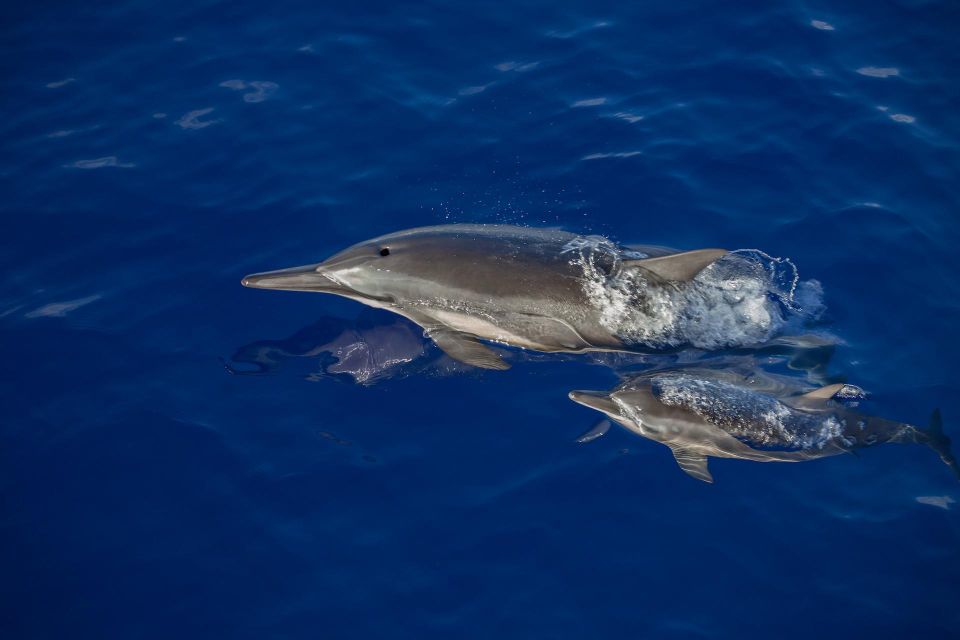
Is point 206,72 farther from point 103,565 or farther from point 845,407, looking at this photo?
point 845,407

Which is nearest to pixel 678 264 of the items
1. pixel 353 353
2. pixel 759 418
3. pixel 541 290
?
pixel 541 290

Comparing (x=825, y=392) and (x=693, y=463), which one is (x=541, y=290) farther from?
(x=825, y=392)

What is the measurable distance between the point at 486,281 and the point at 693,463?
2.92 m

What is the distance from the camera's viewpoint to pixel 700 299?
9.43 metres

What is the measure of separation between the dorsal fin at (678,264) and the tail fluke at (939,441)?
2731 millimetres

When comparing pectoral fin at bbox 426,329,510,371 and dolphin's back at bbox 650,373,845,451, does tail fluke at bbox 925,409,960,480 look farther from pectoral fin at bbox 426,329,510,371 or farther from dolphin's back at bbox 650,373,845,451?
pectoral fin at bbox 426,329,510,371

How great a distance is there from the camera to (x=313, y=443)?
8.79m

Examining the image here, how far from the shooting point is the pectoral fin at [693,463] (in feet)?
26.9

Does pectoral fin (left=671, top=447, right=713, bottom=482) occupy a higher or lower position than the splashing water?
lower

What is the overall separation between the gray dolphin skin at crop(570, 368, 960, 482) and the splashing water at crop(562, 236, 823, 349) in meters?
0.78

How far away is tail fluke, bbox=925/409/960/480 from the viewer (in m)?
8.27

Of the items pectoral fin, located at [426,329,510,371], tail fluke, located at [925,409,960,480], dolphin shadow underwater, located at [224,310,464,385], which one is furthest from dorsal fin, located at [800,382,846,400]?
dolphin shadow underwater, located at [224,310,464,385]

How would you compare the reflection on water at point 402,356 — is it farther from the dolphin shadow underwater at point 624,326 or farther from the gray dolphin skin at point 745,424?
the gray dolphin skin at point 745,424

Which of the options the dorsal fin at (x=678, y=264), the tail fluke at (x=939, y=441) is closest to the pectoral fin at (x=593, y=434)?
the dorsal fin at (x=678, y=264)
